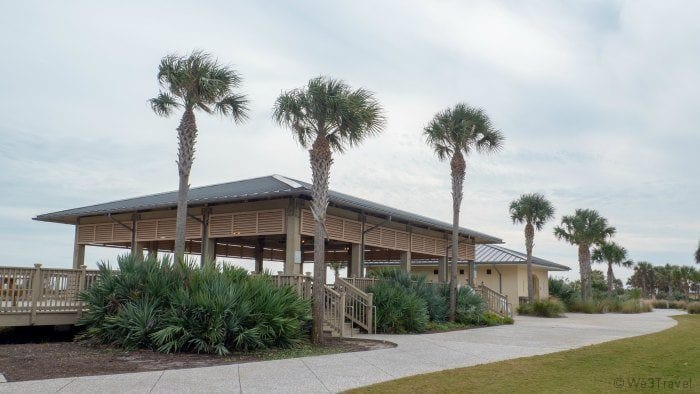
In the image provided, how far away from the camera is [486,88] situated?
649 inches

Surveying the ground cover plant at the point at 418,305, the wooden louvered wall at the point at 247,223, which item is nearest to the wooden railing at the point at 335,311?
the ground cover plant at the point at 418,305

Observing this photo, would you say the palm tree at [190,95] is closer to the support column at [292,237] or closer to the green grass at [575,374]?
the support column at [292,237]

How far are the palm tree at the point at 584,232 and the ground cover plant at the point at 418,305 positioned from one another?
20.4 meters

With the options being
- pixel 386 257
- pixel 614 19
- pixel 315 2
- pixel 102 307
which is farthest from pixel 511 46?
pixel 386 257

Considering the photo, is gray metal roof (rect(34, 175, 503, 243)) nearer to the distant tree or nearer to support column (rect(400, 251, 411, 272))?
support column (rect(400, 251, 411, 272))

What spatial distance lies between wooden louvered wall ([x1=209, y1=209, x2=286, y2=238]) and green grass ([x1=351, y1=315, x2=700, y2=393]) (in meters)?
9.43

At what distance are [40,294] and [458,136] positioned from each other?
14.1m

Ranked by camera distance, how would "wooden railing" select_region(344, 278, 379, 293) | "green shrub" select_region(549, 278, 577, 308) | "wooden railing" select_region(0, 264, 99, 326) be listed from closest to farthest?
"wooden railing" select_region(0, 264, 99, 326), "wooden railing" select_region(344, 278, 379, 293), "green shrub" select_region(549, 278, 577, 308)

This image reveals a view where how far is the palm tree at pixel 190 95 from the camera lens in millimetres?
15484

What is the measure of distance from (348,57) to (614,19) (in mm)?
6552

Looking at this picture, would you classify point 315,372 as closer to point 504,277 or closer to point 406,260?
point 406,260

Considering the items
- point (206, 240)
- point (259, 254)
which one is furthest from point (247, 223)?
point (259, 254)

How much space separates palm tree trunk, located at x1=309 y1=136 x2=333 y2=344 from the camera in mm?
13453

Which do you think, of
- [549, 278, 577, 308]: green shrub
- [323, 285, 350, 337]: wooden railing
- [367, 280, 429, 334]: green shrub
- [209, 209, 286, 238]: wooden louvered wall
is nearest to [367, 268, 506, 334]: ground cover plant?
[367, 280, 429, 334]: green shrub
